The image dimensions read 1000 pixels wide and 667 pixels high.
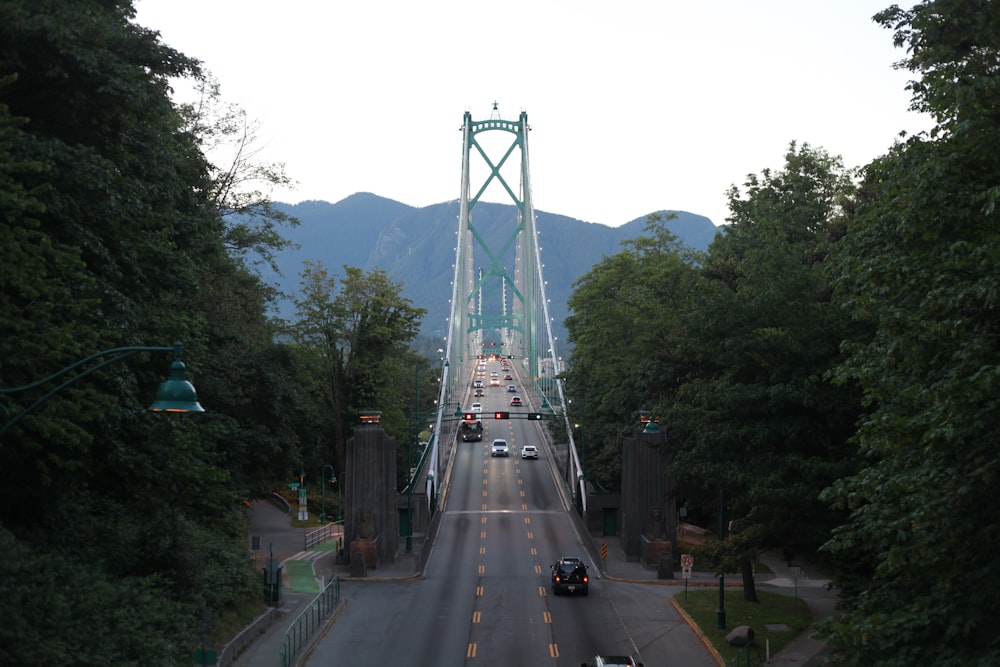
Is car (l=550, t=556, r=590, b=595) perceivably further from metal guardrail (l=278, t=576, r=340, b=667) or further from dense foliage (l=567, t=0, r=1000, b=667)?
dense foliage (l=567, t=0, r=1000, b=667)

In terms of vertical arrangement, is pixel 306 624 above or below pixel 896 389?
below

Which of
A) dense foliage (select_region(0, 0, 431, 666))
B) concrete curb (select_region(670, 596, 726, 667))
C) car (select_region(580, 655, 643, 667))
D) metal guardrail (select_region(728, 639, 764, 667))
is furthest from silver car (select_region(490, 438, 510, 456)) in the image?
car (select_region(580, 655, 643, 667))

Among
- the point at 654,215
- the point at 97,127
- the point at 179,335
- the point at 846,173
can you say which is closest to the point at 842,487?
the point at 179,335

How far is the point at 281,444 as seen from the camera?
40.2 metres

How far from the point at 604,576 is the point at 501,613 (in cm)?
985

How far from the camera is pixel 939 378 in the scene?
16750mm

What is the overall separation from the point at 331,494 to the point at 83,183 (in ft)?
180

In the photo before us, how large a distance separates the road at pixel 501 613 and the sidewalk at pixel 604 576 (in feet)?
3.32

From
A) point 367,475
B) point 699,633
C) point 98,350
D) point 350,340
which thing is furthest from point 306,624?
point 350,340

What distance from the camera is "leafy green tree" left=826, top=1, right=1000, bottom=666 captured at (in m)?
14.9

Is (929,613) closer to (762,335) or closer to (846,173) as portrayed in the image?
(762,335)

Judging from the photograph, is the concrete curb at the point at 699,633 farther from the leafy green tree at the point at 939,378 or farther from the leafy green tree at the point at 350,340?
the leafy green tree at the point at 350,340

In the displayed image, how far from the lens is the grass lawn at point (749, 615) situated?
30.4 meters

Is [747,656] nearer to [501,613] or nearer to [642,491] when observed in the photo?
[501,613]
